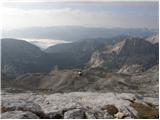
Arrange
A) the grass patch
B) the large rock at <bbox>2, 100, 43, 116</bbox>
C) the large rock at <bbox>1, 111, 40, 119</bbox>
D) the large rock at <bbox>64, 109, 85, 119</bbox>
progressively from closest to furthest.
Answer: the large rock at <bbox>1, 111, 40, 119</bbox> < the large rock at <bbox>2, 100, 43, 116</bbox> < the large rock at <bbox>64, 109, 85, 119</bbox> < the grass patch

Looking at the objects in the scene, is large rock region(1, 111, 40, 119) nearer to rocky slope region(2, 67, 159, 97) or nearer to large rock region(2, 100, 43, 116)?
large rock region(2, 100, 43, 116)

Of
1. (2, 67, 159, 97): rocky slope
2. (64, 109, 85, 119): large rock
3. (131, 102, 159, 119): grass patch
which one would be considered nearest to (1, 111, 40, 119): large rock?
(64, 109, 85, 119): large rock

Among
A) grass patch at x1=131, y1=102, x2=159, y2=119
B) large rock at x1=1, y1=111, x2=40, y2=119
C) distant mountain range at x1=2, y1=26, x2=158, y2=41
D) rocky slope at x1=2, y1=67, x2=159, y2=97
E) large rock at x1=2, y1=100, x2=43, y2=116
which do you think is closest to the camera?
large rock at x1=1, y1=111, x2=40, y2=119

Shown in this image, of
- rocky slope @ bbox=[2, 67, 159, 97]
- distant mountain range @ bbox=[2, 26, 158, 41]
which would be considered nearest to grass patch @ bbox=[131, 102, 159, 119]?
distant mountain range @ bbox=[2, 26, 158, 41]

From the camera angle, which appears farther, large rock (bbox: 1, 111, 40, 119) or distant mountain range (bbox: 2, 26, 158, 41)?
distant mountain range (bbox: 2, 26, 158, 41)

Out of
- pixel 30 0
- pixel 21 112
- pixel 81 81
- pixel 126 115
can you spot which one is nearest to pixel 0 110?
pixel 21 112

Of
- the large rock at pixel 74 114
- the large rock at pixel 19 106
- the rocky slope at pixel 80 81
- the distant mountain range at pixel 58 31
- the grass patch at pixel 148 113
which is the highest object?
the distant mountain range at pixel 58 31

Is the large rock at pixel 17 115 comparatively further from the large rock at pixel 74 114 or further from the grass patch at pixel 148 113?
the grass patch at pixel 148 113

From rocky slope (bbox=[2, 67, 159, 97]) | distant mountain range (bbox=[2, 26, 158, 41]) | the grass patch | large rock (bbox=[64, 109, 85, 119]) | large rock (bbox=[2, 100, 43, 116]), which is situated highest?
distant mountain range (bbox=[2, 26, 158, 41])

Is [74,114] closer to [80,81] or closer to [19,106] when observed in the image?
[19,106]

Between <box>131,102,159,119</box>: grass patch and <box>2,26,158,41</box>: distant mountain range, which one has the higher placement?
<box>2,26,158,41</box>: distant mountain range

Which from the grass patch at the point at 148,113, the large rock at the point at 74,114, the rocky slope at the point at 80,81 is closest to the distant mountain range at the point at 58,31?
the grass patch at the point at 148,113

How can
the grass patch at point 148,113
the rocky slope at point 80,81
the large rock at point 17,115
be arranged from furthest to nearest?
the rocky slope at point 80,81 < the grass patch at point 148,113 < the large rock at point 17,115
